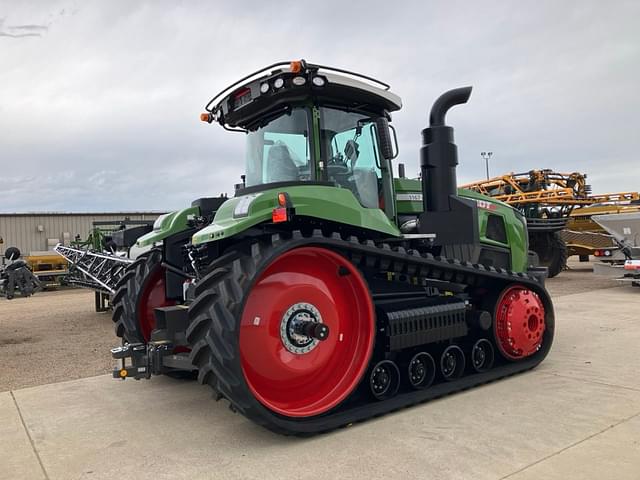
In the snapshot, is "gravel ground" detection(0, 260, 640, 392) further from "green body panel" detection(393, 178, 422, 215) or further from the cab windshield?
"green body panel" detection(393, 178, 422, 215)

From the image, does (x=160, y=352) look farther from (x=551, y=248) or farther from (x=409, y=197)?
(x=551, y=248)

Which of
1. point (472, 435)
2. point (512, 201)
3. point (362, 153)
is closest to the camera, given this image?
point (472, 435)

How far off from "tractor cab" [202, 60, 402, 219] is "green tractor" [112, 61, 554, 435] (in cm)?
1

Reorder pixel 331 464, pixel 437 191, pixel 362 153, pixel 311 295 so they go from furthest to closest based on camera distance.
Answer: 1. pixel 437 191
2. pixel 362 153
3. pixel 311 295
4. pixel 331 464

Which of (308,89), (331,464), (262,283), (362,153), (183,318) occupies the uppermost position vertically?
(308,89)

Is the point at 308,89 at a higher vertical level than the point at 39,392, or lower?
higher

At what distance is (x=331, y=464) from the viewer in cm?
353

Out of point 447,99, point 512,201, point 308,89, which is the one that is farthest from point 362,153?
point 512,201

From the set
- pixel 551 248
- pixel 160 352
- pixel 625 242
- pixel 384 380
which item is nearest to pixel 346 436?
pixel 384 380

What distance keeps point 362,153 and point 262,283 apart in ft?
5.28

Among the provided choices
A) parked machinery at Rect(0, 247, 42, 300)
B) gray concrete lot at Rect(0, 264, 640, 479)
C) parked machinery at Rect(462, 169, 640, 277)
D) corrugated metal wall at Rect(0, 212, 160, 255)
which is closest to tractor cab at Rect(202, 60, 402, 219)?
gray concrete lot at Rect(0, 264, 640, 479)

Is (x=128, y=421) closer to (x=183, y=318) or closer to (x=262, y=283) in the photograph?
(x=183, y=318)

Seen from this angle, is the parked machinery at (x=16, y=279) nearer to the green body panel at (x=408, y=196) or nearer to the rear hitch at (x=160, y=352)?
the rear hitch at (x=160, y=352)

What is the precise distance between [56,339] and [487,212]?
6823mm
